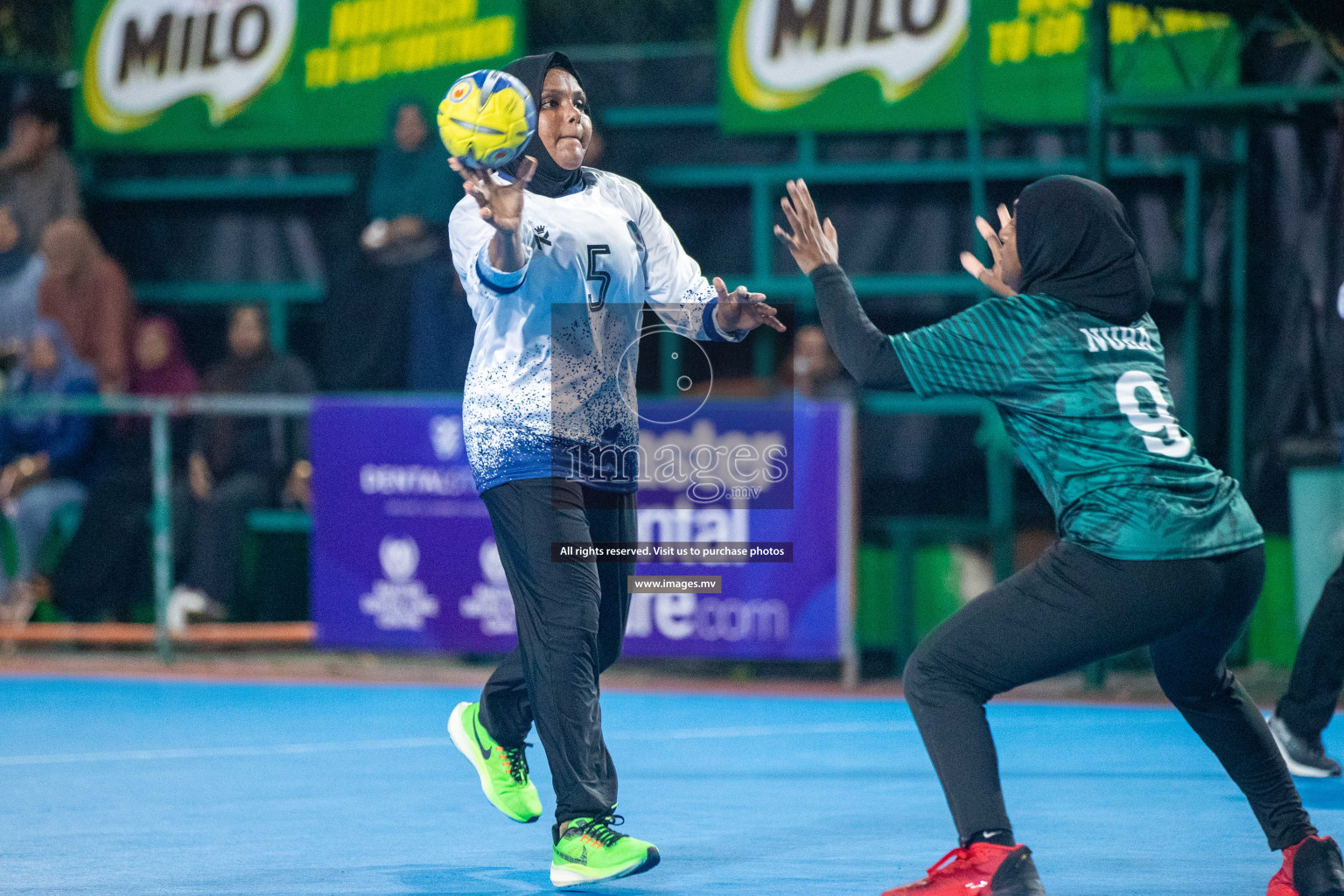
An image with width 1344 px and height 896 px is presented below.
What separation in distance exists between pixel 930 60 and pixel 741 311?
7.17m

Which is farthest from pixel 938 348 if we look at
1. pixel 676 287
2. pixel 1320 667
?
pixel 1320 667

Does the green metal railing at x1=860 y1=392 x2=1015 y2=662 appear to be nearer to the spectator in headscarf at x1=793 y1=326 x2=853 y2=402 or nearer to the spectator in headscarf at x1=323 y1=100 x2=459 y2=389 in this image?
the spectator in headscarf at x1=793 y1=326 x2=853 y2=402

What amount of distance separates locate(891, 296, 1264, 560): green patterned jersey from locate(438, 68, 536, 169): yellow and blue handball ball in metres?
1.23

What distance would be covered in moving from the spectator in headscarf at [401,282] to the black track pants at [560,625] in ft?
22.8

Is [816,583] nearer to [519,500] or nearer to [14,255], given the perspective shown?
[519,500]

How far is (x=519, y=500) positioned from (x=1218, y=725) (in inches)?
83.0

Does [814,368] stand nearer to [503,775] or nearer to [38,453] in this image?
[38,453]

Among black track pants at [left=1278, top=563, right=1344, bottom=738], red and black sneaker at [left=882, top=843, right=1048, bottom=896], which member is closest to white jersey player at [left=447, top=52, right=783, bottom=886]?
red and black sneaker at [left=882, top=843, right=1048, bottom=896]

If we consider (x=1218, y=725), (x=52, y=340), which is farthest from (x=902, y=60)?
(x=1218, y=725)

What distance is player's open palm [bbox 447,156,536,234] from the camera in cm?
529

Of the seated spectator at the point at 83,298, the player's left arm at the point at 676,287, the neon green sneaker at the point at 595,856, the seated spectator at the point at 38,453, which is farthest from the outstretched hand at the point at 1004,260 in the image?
the seated spectator at the point at 83,298

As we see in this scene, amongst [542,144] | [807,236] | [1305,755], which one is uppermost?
[542,144]

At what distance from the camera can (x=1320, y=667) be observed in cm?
751

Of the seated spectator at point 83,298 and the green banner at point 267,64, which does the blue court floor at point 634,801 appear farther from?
the green banner at point 267,64
